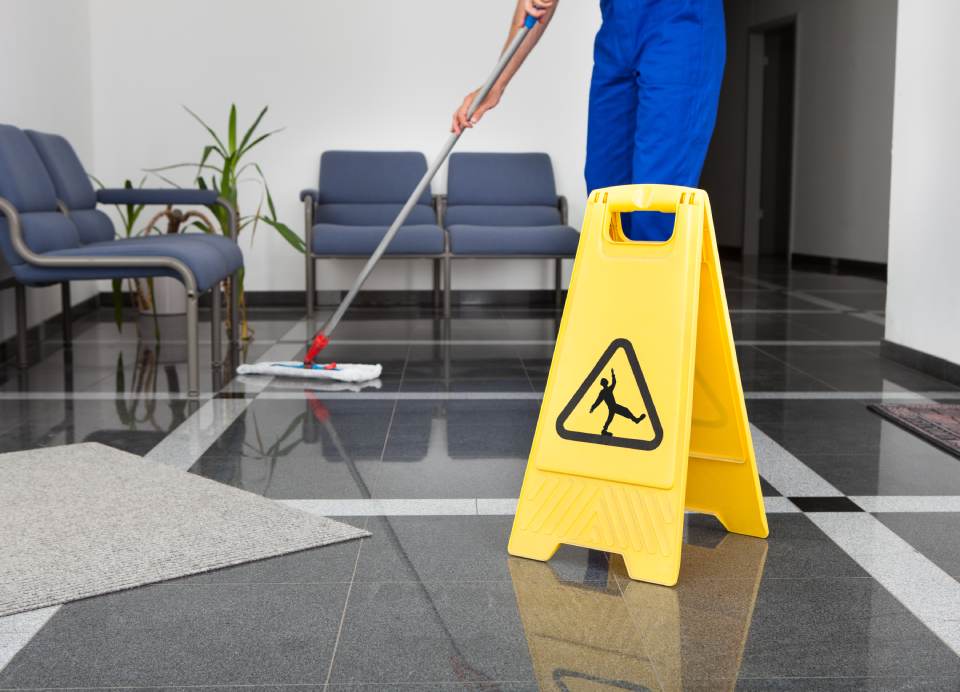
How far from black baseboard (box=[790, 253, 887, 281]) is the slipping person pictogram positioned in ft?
20.4

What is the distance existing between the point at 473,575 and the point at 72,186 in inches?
113

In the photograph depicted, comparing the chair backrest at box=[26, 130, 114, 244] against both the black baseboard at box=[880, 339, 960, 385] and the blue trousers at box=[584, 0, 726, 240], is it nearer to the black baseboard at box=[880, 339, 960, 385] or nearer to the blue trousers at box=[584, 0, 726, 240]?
the blue trousers at box=[584, 0, 726, 240]

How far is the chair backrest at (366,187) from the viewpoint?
5.70m

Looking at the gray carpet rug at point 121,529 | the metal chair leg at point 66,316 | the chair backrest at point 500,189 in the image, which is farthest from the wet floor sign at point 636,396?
the chair backrest at point 500,189

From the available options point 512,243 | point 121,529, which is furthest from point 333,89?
→ point 121,529

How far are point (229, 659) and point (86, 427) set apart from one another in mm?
1554

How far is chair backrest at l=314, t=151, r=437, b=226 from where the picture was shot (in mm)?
5699

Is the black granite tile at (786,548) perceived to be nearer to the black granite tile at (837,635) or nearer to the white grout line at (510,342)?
the black granite tile at (837,635)

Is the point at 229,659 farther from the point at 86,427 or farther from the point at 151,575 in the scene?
the point at 86,427

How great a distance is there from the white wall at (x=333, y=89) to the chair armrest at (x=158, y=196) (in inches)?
68.1

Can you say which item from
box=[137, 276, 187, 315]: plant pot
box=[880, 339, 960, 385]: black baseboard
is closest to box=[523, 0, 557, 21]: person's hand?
box=[880, 339, 960, 385]: black baseboard

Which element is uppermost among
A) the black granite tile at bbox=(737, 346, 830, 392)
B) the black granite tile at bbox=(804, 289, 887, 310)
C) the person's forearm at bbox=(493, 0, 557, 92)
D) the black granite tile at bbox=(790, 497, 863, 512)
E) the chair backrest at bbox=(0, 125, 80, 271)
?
the person's forearm at bbox=(493, 0, 557, 92)

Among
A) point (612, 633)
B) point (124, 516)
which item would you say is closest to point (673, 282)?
point (612, 633)

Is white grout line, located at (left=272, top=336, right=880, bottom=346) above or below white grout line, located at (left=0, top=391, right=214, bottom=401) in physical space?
above
